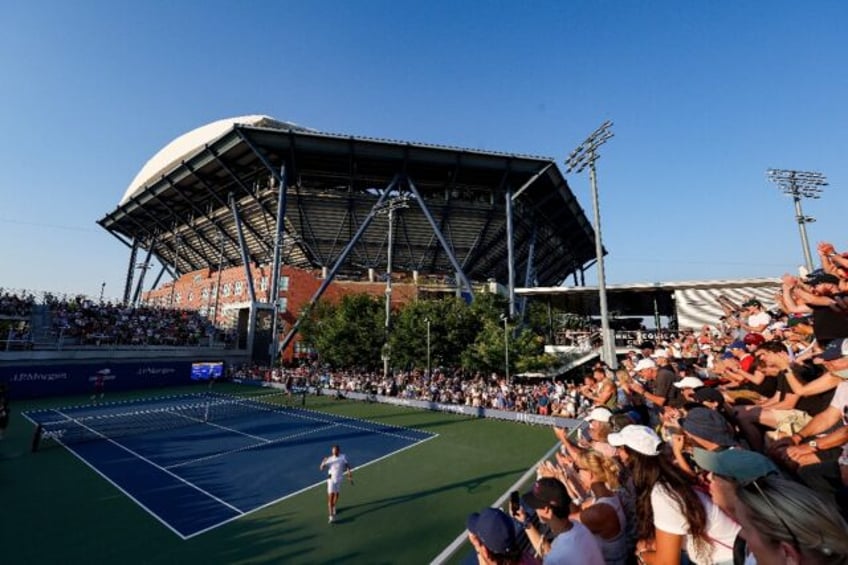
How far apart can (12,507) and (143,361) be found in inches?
989

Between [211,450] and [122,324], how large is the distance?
86.0ft

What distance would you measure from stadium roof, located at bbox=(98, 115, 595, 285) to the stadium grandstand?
169 millimetres

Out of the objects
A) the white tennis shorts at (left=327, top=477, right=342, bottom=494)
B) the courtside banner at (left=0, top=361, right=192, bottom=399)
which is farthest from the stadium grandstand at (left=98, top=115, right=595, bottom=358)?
the white tennis shorts at (left=327, top=477, right=342, bottom=494)

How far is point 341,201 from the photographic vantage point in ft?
146

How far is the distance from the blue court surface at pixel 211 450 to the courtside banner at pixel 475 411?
455 centimetres

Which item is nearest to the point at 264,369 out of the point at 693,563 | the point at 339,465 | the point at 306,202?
the point at 306,202

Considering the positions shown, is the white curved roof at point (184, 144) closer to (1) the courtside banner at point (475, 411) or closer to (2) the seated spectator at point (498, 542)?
(1) the courtside banner at point (475, 411)

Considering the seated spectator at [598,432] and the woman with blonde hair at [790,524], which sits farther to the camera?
the seated spectator at [598,432]

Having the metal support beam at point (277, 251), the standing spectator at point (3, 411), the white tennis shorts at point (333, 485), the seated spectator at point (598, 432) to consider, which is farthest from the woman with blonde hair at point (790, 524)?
the metal support beam at point (277, 251)

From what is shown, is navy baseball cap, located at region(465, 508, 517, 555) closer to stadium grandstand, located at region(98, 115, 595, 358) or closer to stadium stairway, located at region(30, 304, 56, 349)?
stadium grandstand, located at region(98, 115, 595, 358)

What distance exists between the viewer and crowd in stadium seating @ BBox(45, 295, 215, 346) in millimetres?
30500

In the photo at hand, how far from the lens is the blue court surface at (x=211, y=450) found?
400 inches

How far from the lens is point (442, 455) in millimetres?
14023

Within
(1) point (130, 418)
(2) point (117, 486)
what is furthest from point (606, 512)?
(1) point (130, 418)
